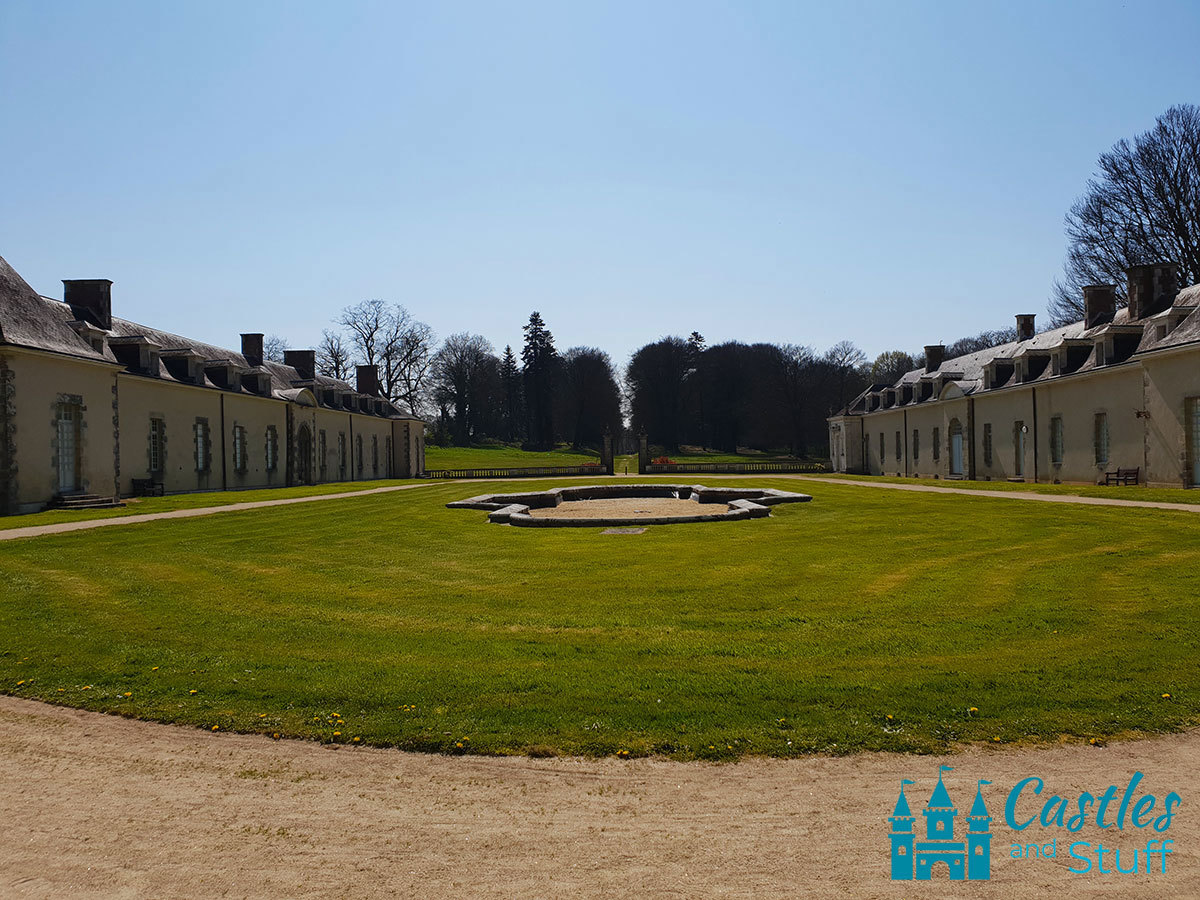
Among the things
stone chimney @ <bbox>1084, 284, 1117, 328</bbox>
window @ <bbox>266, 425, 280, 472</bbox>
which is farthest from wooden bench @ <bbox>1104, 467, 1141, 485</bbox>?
window @ <bbox>266, 425, 280, 472</bbox>

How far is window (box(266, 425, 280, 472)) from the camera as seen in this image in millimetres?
36812

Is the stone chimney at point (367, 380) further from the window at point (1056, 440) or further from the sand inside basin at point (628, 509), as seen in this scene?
the window at point (1056, 440)

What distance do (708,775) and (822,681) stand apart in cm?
172

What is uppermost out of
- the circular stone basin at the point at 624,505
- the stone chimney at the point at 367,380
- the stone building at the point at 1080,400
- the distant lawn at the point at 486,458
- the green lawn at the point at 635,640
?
the stone chimney at the point at 367,380

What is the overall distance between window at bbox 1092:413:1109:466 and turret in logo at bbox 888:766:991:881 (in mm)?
28138

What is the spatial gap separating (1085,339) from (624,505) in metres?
19.2

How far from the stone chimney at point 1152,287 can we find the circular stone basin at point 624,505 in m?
15.6

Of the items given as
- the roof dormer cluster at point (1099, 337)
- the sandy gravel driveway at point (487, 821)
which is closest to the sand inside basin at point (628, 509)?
the sandy gravel driveway at point (487, 821)

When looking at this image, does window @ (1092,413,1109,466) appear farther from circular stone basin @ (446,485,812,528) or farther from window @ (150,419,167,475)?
window @ (150,419,167,475)

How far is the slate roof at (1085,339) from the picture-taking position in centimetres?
2294

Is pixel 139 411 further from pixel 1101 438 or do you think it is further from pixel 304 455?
pixel 1101 438

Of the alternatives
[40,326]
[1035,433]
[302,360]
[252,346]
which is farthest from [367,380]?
[1035,433]

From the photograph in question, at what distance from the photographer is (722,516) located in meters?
16.6

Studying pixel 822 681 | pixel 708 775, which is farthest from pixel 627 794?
pixel 822 681
